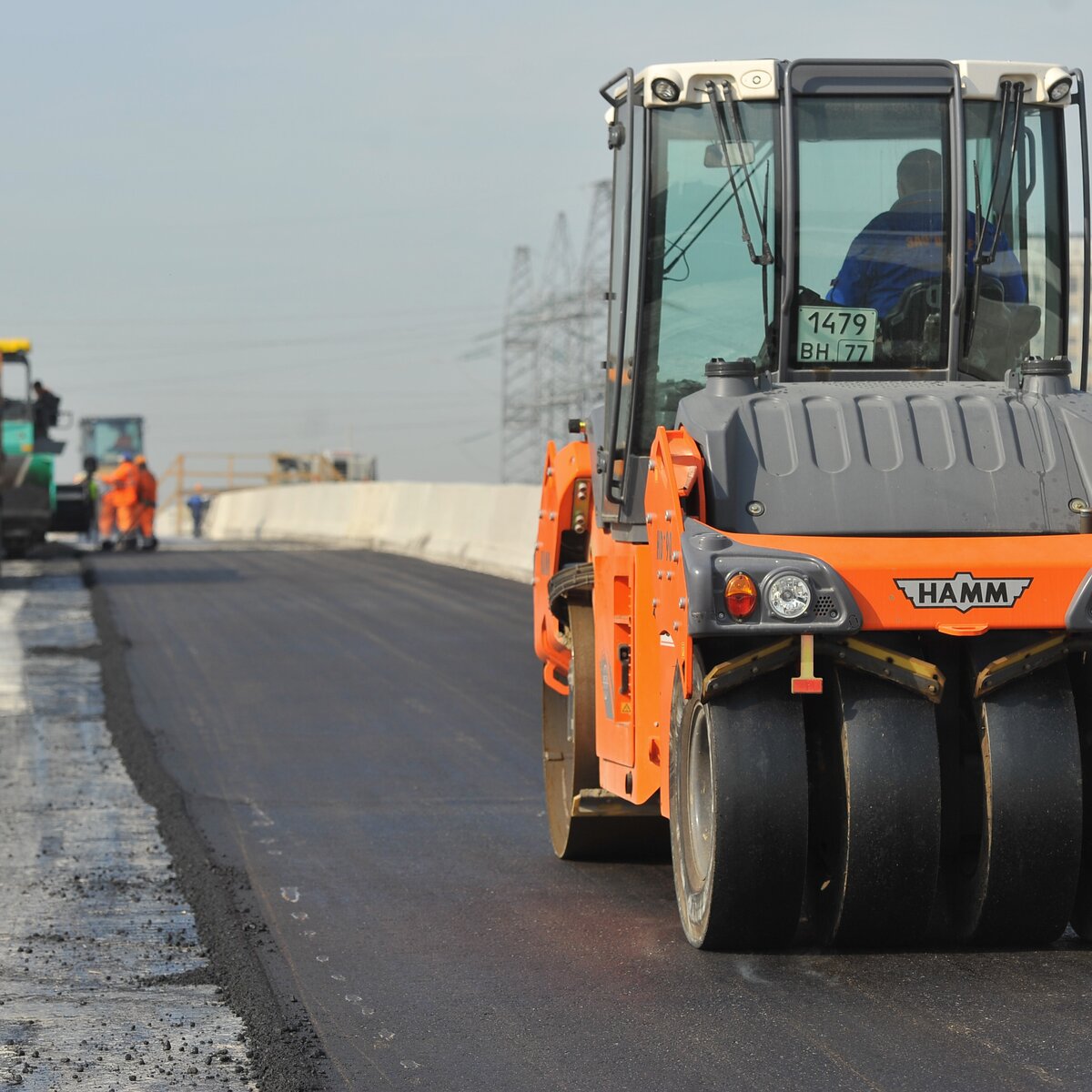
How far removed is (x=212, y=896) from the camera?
7.20 m

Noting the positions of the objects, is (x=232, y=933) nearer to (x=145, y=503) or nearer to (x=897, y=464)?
(x=897, y=464)

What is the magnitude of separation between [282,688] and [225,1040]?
8528mm

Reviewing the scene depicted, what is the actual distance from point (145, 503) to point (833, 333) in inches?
1165

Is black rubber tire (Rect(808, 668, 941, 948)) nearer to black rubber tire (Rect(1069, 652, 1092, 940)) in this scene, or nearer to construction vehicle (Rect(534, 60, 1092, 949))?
construction vehicle (Rect(534, 60, 1092, 949))

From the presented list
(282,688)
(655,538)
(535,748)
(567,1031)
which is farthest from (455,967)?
(282,688)

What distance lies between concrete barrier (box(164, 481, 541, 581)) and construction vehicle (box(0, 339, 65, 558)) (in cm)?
571

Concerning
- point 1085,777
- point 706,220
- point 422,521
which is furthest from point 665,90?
point 422,521

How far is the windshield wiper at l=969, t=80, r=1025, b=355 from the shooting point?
6.71 meters

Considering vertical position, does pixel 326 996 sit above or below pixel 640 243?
below

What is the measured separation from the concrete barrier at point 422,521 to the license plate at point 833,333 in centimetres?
1704

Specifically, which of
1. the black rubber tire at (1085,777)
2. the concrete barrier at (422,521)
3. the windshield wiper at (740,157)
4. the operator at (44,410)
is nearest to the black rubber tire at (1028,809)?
the black rubber tire at (1085,777)

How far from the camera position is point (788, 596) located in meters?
5.58

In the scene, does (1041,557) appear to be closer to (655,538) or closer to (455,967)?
(655,538)

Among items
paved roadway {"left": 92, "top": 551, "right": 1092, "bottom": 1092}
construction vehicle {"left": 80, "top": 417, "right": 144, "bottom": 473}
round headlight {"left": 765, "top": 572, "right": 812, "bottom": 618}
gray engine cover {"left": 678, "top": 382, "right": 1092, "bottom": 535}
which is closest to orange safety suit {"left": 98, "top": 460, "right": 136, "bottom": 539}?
construction vehicle {"left": 80, "top": 417, "right": 144, "bottom": 473}
